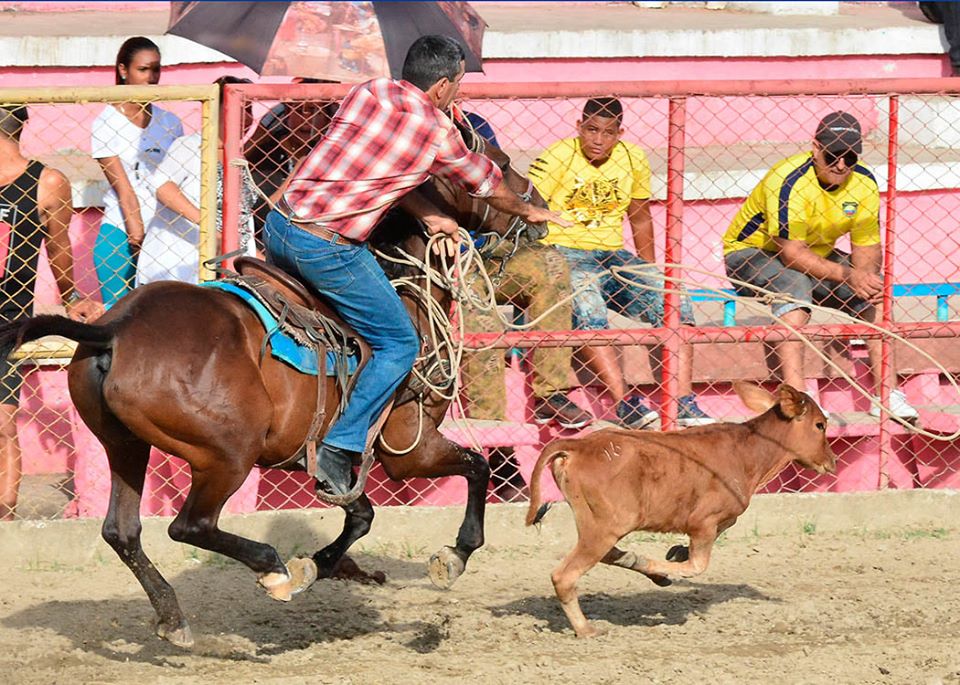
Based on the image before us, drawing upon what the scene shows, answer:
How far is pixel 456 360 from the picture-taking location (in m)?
6.73

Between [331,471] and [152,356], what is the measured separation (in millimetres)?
1091

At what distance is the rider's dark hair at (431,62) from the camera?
620 cm

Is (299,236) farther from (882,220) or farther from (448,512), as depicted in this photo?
(882,220)

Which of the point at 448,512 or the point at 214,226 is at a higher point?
the point at 214,226

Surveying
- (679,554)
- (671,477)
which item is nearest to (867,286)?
(679,554)

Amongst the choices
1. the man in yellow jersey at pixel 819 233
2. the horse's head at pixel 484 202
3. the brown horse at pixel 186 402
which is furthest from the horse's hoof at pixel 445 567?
the man in yellow jersey at pixel 819 233

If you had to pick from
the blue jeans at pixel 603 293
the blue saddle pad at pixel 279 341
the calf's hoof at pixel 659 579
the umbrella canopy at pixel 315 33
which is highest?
the umbrella canopy at pixel 315 33

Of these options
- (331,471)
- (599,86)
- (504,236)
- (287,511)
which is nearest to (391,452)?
(331,471)

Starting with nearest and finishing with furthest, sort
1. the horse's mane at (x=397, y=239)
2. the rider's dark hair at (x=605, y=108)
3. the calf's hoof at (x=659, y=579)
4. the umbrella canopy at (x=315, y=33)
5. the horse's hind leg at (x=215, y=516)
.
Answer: the horse's hind leg at (x=215, y=516) < the horse's mane at (x=397, y=239) < the calf's hoof at (x=659, y=579) < the umbrella canopy at (x=315, y=33) < the rider's dark hair at (x=605, y=108)

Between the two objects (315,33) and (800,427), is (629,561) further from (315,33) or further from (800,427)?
(315,33)

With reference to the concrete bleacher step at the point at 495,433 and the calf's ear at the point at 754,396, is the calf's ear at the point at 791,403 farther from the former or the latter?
the concrete bleacher step at the point at 495,433

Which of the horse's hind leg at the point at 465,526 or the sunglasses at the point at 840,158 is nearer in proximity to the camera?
the horse's hind leg at the point at 465,526

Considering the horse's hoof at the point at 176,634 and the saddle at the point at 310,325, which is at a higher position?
the saddle at the point at 310,325

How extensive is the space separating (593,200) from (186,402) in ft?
12.2
